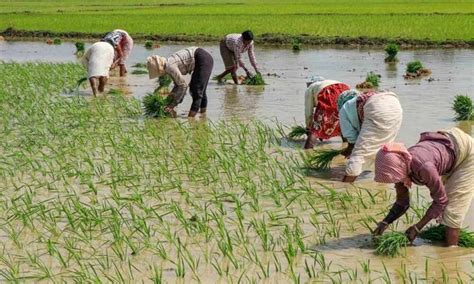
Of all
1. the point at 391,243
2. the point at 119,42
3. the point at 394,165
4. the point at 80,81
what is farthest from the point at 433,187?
the point at 119,42

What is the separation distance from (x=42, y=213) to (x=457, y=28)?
21787mm

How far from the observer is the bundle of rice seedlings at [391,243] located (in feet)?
15.7

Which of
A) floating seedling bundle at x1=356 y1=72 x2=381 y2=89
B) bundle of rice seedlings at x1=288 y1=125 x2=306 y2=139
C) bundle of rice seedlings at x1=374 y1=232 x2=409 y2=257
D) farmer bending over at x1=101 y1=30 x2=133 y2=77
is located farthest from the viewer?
farmer bending over at x1=101 y1=30 x2=133 y2=77

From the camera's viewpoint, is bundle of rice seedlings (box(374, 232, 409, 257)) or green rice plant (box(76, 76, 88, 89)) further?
green rice plant (box(76, 76, 88, 89))

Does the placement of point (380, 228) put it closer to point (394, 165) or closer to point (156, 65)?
point (394, 165)

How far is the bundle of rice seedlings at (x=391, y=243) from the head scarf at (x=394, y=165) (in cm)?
37

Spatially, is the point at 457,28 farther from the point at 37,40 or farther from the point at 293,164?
the point at 293,164

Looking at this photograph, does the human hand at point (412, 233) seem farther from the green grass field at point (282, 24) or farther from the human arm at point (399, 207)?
the green grass field at point (282, 24)

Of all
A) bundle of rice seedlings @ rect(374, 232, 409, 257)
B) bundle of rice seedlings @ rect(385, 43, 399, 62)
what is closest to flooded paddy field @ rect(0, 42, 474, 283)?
bundle of rice seedlings @ rect(374, 232, 409, 257)

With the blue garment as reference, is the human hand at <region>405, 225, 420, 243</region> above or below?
below

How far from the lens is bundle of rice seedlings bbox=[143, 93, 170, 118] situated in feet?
33.7

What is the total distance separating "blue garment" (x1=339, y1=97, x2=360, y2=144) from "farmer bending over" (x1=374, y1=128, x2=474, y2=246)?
6.14 feet

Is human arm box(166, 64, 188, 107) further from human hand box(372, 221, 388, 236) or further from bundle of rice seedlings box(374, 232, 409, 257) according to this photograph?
bundle of rice seedlings box(374, 232, 409, 257)

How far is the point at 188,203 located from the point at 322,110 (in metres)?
2.36
